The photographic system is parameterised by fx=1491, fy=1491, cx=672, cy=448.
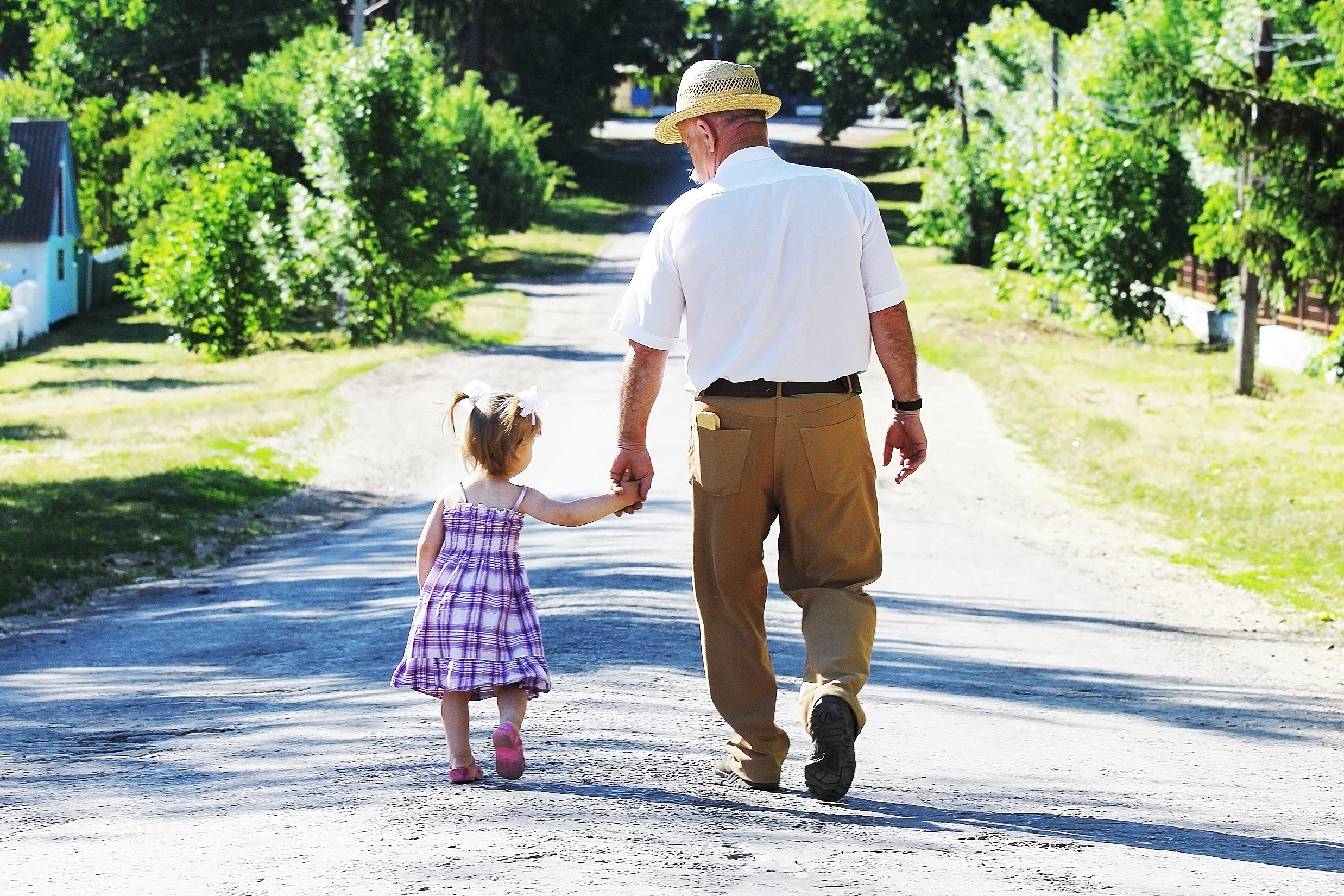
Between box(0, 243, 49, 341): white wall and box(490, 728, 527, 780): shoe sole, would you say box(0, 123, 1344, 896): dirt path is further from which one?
box(0, 243, 49, 341): white wall

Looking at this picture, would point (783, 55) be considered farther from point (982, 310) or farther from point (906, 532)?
point (906, 532)

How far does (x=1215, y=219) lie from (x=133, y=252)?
25106 mm

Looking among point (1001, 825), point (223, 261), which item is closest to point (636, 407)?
point (1001, 825)

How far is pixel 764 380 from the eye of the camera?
14.5 ft

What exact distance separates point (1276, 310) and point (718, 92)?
2313cm

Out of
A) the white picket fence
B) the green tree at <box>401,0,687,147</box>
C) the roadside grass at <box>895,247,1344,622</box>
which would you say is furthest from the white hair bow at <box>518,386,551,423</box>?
the green tree at <box>401,0,687,147</box>

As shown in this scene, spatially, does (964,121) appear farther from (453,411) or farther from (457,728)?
(457,728)

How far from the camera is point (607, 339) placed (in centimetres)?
2686

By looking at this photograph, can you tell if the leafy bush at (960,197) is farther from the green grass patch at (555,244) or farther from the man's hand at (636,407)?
the man's hand at (636,407)

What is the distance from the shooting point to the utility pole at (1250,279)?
685 inches

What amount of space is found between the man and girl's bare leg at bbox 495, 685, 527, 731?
0.60 meters

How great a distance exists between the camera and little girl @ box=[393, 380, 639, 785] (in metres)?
4.48

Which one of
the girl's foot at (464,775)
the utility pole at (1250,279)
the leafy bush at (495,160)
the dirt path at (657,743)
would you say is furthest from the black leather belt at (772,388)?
the leafy bush at (495,160)

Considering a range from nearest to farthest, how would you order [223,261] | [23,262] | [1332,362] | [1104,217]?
[1332,362] < [1104,217] < [223,261] < [23,262]
